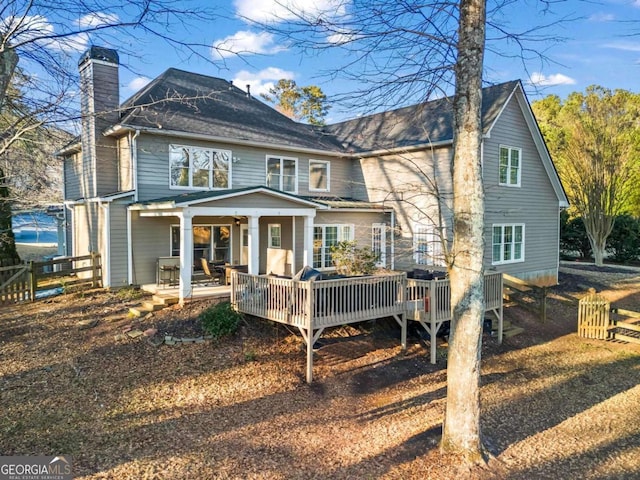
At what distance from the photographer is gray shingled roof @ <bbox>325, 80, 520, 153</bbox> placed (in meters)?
15.4

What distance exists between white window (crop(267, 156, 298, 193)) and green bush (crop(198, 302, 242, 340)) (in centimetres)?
Result: 736

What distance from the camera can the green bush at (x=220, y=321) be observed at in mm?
9273

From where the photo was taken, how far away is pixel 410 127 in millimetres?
17484

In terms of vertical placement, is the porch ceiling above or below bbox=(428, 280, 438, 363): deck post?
above

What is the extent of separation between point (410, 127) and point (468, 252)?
513 inches

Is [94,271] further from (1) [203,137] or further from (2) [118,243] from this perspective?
(1) [203,137]

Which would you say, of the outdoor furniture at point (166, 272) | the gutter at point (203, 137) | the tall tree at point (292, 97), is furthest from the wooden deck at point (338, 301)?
the tall tree at point (292, 97)

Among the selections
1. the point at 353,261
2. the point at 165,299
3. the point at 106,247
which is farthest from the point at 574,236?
the point at 106,247

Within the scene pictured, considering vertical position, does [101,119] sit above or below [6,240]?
above

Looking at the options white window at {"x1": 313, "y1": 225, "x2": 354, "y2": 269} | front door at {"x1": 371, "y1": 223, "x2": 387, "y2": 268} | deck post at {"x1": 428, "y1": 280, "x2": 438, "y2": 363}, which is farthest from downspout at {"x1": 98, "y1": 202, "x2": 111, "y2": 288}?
front door at {"x1": 371, "y1": 223, "x2": 387, "y2": 268}

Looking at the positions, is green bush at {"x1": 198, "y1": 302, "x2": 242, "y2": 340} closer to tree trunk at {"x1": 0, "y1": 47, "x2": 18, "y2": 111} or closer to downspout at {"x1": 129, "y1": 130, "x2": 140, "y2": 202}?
downspout at {"x1": 129, "y1": 130, "x2": 140, "y2": 202}

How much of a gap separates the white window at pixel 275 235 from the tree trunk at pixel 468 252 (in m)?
11.0

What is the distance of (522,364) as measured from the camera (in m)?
9.79

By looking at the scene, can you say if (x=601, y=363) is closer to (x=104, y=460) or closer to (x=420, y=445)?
(x=420, y=445)
